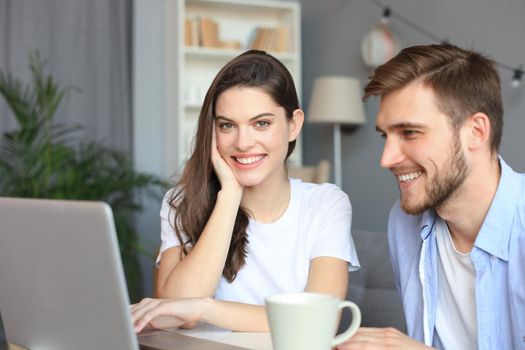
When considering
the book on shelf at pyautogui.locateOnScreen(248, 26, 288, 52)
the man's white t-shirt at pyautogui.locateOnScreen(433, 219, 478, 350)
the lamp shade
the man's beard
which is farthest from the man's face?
the book on shelf at pyautogui.locateOnScreen(248, 26, 288, 52)

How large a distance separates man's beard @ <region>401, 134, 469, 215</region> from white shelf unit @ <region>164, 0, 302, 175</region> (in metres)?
3.47

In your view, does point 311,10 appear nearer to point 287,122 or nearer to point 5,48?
point 5,48

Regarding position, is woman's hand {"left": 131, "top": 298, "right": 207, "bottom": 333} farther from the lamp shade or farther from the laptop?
the lamp shade

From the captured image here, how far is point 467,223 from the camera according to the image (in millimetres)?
1441

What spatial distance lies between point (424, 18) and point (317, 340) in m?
3.70

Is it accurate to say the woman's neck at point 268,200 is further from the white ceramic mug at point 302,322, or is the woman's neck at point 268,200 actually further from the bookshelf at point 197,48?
the bookshelf at point 197,48

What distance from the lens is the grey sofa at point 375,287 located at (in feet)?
5.86

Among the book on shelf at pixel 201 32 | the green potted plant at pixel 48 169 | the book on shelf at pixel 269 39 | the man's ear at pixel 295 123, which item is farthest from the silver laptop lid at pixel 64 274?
the book on shelf at pixel 269 39

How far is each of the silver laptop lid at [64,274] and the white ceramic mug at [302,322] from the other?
19cm

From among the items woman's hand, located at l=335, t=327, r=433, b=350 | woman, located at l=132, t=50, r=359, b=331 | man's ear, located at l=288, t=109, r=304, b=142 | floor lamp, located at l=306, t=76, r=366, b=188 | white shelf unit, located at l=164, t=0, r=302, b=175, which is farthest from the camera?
white shelf unit, located at l=164, t=0, r=302, b=175

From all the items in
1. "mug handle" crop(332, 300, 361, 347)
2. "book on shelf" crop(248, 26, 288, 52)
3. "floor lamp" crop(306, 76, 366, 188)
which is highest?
"book on shelf" crop(248, 26, 288, 52)

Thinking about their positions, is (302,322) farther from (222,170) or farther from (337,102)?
(337,102)

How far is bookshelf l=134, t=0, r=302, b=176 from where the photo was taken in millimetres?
4871

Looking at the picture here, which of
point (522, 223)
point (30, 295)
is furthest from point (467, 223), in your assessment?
point (30, 295)
